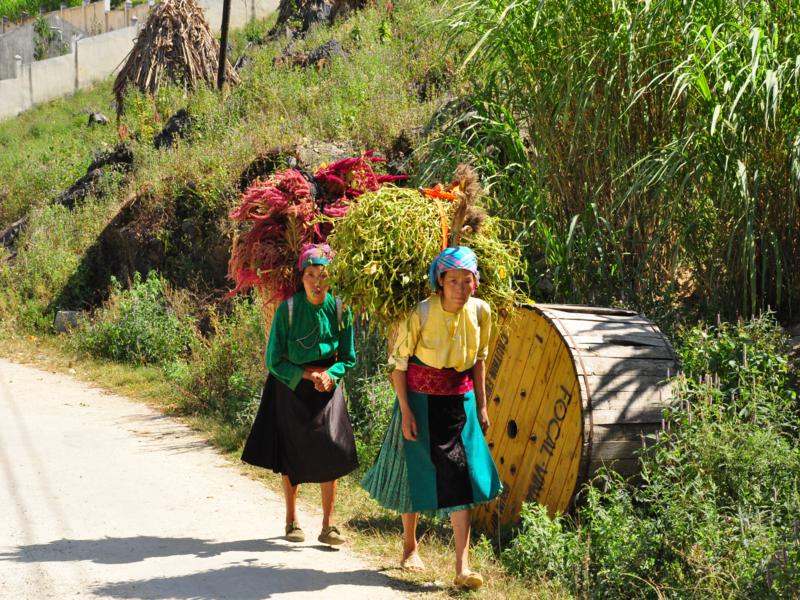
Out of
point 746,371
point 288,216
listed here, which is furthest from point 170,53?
point 746,371

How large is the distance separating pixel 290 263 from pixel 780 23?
3.63 m

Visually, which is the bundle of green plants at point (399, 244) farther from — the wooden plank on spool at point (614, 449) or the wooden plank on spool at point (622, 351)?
the wooden plank on spool at point (614, 449)

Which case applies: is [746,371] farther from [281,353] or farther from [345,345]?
[281,353]

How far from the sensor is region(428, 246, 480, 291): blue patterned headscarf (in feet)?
15.7

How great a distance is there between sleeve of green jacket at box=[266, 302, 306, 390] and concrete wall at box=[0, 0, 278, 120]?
30614mm

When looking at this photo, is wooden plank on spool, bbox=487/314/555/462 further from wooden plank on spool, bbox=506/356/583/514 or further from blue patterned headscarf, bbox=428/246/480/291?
blue patterned headscarf, bbox=428/246/480/291

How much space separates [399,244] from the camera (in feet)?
16.5

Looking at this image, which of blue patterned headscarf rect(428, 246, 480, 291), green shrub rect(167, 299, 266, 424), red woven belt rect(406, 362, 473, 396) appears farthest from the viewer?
green shrub rect(167, 299, 266, 424)

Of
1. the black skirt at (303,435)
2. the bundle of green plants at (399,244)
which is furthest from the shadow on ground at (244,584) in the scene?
the bundle of green plants at (399,244)

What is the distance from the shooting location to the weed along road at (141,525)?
4.97 m

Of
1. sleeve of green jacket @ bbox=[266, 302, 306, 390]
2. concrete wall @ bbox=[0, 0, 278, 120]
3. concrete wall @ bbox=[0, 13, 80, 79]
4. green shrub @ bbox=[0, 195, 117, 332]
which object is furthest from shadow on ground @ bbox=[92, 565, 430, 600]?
concrete wall @ bbox=[0, 13, 80, 79]

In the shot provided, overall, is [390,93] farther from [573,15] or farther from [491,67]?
[573,15]

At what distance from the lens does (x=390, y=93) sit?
13.6m

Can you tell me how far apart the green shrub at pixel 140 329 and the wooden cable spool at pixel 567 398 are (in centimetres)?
639
